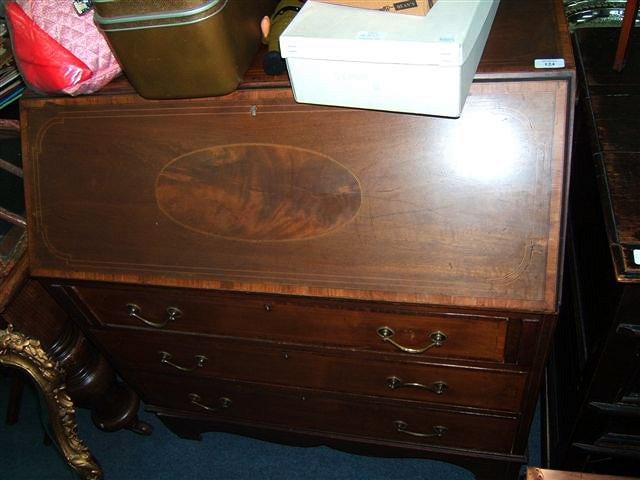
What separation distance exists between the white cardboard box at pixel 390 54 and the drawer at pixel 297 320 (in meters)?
0.43

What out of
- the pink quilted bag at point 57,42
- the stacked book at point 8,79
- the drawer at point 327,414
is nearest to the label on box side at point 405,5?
the pink quilted bag at point 57,42

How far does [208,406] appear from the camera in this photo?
175cm

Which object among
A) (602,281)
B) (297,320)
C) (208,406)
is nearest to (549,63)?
(602,281)

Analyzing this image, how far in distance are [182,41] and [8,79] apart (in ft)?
2.68

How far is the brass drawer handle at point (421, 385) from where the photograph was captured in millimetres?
1350

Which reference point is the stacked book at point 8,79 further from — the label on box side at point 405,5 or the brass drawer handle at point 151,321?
the label on box side at point 405,5

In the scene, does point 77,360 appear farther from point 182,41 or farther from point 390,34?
point 390,34

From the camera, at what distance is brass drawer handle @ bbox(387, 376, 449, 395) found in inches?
53.1

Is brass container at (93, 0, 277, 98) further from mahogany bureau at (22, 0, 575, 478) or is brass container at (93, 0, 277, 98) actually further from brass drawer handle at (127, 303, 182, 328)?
brass drawer handle at (127, 303, 182, 328)

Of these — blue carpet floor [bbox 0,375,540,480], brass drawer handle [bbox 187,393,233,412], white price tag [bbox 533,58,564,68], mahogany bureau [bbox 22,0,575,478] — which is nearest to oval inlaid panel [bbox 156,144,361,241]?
mahogany bureau [bbox 22,0,575,478]

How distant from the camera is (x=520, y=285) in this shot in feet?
3.54

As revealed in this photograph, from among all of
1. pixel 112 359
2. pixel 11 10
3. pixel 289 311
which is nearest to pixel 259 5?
pixel 11 10

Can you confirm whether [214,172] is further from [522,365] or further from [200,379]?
[522,365]

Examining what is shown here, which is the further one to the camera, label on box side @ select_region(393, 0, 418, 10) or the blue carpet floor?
the blue carpet floor
